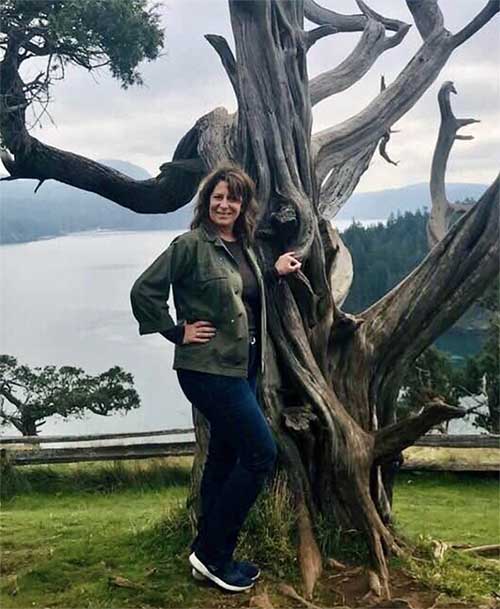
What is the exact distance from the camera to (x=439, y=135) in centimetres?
372

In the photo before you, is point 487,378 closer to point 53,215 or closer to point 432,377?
point 432,377

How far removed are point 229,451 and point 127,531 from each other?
0.98 m

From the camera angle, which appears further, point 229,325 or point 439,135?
point 439,135

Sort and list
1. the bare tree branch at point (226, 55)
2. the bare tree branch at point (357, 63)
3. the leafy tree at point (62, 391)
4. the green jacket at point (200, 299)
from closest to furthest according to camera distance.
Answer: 1. the green jacket at point (200, 299)
2. the bare tree branch at point (226, 55)
3. the bare tree branch at point (357, 63)
4. the leafy tree at point (62, 391)

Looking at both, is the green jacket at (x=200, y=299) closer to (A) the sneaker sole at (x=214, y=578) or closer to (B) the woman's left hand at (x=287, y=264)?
(B) the woman's left hand at (x=287, y=264)

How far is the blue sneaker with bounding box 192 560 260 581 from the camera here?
7.81 feet

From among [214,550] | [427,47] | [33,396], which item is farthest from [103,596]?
[33,396]

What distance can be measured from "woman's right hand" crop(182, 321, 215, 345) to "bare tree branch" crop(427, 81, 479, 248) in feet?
5.88

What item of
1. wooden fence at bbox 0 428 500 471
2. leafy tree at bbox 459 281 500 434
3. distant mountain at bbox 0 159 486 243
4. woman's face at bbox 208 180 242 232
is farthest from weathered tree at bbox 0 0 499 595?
leafy tree at bbox 459 281 500 434

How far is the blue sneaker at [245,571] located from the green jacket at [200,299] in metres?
0.67

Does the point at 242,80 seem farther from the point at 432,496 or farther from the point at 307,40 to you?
the point at 432,496

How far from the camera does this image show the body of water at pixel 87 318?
14.5 ft

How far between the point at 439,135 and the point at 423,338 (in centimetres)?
136

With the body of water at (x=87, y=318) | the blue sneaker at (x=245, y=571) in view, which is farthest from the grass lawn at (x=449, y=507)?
the body of water at (x=87, y=318)
